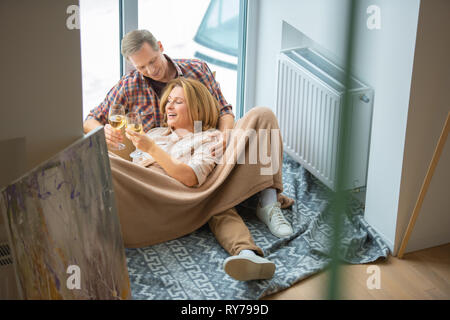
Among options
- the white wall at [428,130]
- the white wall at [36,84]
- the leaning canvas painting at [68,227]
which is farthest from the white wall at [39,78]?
the white wall at [428,130]

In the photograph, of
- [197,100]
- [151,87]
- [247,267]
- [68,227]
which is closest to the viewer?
[68,227]

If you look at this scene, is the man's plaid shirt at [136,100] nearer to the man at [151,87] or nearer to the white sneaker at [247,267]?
the man at [151,87]

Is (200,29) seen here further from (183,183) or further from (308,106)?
(183,183)

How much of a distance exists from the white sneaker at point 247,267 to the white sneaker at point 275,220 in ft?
1.24

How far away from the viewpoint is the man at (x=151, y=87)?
2.54 m

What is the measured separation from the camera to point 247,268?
198cm

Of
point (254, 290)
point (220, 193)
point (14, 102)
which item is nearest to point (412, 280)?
point (254, 290)

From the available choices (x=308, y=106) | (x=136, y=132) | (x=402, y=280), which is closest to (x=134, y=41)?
(x=136, y=132)

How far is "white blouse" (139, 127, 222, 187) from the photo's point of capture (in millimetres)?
2393

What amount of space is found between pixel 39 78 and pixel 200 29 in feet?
6.47

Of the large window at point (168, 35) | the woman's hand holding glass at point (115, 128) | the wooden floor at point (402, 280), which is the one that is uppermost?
the large window at point (168, 35)

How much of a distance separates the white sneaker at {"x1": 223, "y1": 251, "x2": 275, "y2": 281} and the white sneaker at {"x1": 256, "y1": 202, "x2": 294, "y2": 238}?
1.24 feet

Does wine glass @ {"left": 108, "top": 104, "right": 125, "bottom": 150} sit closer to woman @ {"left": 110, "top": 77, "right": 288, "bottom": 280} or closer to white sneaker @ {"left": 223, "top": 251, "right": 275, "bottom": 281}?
woman @ {"left": 110, "top": 77, "right": 288, "bottom": 280}
